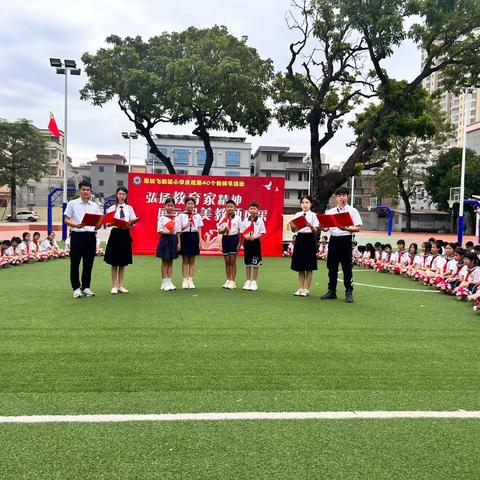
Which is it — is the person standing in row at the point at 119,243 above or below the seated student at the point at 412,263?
above

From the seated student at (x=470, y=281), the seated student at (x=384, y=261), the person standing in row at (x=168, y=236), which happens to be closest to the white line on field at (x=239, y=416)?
the seated student at (x=470, y=281)

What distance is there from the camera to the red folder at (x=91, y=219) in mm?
7047

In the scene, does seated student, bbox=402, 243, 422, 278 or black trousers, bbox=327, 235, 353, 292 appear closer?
black trousers, bbox=327, 235, 353, 292

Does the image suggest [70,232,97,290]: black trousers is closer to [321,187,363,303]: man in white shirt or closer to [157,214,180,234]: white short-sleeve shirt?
[157,214,180,234]: white short-sleeve shirt

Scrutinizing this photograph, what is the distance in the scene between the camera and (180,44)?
2084 centimetres

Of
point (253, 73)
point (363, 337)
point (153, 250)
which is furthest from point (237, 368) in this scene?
point (253, 73)

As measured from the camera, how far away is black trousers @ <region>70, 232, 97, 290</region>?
7188mm

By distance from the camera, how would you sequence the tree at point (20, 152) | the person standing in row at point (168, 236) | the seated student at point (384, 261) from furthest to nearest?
the tree at point (20, 152)
the seated student at point (384, 261)
the person standing in row at point (168, 236)

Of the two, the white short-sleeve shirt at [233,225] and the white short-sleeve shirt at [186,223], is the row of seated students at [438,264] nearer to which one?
the white short-sleeve shirt at [233,225]

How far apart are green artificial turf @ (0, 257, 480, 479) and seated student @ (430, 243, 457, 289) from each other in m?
1.53

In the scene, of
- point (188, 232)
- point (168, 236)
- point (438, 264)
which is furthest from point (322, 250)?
point (168, 236)

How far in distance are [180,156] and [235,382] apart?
159 feet

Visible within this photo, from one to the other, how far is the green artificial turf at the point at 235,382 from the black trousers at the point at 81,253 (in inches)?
13.9

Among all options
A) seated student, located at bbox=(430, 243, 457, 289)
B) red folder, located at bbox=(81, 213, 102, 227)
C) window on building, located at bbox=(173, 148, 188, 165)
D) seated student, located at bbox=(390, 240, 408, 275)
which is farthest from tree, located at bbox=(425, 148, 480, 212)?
red folder, located at bbox=(81, 213, 102, 227)
